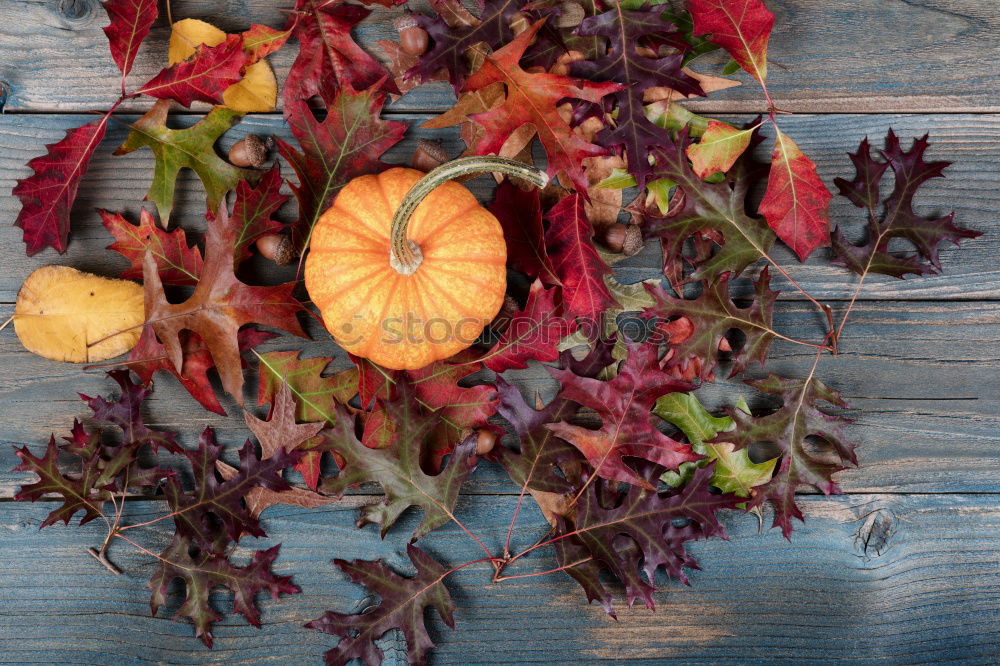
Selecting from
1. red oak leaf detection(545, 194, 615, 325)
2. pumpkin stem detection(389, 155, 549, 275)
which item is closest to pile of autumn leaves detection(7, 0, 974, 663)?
red oak leaf detection(545, 194, 615, 325)

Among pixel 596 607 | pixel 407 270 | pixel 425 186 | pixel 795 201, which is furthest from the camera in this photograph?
pixel 596 607

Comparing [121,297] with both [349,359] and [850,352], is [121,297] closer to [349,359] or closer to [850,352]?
[349,359]

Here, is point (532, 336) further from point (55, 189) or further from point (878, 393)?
point (55, 189)

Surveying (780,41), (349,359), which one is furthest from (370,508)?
(780,41)

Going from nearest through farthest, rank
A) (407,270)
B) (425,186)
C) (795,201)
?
(425,186), (407,270), (795,201)

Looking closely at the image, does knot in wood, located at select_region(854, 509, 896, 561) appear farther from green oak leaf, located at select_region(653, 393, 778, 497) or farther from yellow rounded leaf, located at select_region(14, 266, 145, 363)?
yellow rounded leaf, located at select_region(14, 266, 145, 363)

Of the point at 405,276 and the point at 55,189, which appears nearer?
the point at 405,276

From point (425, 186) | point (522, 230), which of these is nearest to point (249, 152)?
point (425, 186)
